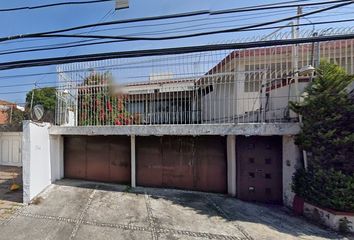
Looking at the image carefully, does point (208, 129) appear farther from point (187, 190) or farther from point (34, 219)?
point (34, 219)

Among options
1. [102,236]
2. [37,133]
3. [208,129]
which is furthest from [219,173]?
[37,133]

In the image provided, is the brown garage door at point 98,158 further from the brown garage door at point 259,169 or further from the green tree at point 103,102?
the brown garage door at point 259,169

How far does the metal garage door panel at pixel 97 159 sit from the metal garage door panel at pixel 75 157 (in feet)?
0.68

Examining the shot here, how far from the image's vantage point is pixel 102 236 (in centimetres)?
515

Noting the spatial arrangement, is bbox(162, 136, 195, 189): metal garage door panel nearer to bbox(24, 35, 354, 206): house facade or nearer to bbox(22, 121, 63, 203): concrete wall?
bbox(24, 35, 354, 206): house facade

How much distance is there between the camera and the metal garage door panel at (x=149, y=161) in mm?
8469

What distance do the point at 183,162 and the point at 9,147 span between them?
10331mm

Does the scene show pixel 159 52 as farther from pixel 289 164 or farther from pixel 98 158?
pixel 98 158

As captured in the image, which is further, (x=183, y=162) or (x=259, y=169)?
(x=183, y=162)

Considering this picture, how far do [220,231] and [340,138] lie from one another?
11.3ft

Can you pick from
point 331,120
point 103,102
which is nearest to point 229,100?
point 331,120

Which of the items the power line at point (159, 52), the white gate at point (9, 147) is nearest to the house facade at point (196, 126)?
the power line at point (159, 52)

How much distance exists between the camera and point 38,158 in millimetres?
7527

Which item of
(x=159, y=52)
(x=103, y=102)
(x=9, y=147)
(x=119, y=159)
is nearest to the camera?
(x=159, y=52)
